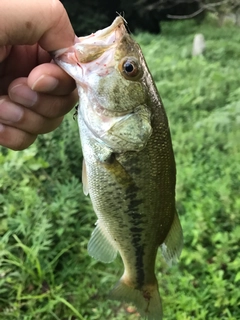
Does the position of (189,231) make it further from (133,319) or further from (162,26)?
(162,26)

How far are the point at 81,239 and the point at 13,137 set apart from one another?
203 centimetres

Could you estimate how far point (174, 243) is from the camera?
203cm

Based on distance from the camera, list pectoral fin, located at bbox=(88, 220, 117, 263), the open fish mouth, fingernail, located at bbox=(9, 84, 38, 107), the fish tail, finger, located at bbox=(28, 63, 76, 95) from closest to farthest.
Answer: the open fish mouth
finger, located at bbox=(28, 63, 76, 95)
fingernail, located at bbox=(9, 84, 38, 107)
pectoral fin, located at bbox=(88, 220, 117, 263)
the fish tail

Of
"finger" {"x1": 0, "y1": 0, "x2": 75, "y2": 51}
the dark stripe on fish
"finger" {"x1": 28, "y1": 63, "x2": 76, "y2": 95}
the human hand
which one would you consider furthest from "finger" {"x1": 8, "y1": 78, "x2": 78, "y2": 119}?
the dark stripe on fish

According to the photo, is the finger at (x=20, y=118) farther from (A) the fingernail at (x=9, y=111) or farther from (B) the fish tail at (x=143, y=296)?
(B) the fish tail at (x=143, y=296)

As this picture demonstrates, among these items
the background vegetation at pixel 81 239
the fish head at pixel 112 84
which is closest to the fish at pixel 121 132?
the fish head at pixel 112 84

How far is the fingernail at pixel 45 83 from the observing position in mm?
1756

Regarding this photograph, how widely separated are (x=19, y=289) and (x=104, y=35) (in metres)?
2.38

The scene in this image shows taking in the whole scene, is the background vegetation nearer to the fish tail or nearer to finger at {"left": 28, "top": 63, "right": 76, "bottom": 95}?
the fish tail

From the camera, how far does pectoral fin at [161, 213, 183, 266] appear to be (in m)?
2.01

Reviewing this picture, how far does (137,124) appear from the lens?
67.5 inches

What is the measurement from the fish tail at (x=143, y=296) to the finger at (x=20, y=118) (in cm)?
84

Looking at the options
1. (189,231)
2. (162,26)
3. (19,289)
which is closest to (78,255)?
(19,289)

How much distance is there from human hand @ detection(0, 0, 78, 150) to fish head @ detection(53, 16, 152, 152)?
0.25 ft
